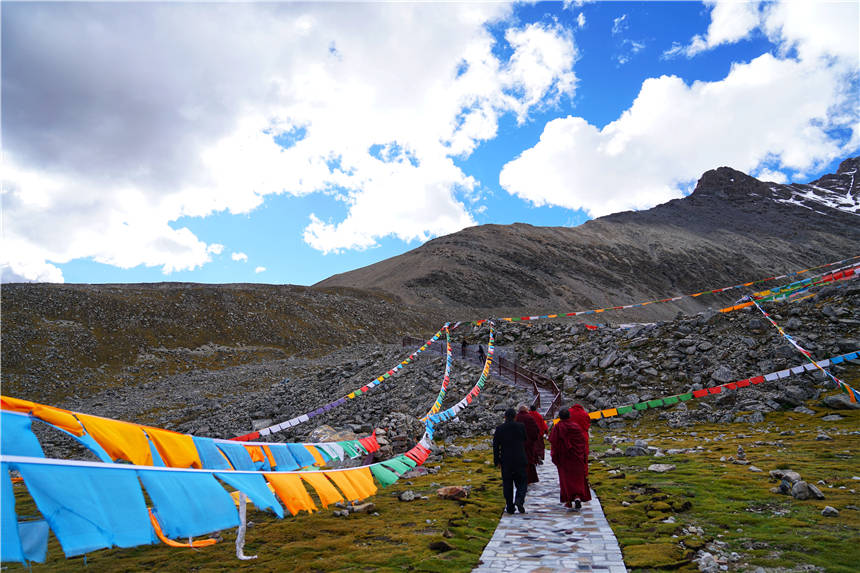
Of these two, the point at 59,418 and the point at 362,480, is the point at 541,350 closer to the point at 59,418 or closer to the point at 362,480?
the point at 362,480

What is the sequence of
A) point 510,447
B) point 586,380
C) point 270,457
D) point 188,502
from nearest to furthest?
point 188,502, point 510,447, point 270,457, point 586,380

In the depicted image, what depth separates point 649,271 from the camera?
4604 inches

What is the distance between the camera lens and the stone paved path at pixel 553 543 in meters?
5.93

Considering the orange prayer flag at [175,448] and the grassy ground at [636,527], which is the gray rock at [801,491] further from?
the orange prayer flag at [175,448]

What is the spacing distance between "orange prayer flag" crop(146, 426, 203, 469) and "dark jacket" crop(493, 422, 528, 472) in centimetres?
506

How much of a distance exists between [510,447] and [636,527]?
2370mm

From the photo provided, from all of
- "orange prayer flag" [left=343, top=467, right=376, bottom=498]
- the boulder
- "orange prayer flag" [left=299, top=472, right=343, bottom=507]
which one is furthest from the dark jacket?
"orange prayer flag" [left=299, top=472, right=343, bottom=507]

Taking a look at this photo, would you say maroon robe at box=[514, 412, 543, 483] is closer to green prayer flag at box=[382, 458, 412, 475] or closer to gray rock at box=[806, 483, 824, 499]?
green prayer flag at box=[382, 458, 412, 475]

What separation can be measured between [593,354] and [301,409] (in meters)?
14.6

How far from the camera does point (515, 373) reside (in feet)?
74.2

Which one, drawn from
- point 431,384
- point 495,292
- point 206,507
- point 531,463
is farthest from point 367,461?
point 495,292

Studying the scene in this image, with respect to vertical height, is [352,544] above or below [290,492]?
below

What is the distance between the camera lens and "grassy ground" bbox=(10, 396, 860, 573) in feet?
20.1

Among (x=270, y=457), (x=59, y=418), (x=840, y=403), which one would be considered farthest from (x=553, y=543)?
(x=840, y=403)
